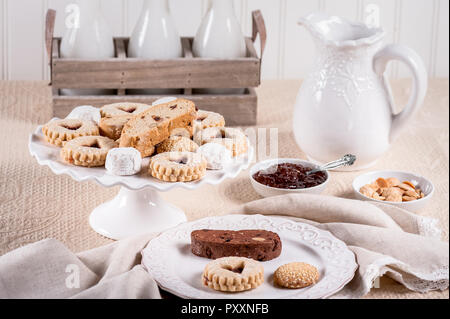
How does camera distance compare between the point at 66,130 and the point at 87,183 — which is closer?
the point at 66,130

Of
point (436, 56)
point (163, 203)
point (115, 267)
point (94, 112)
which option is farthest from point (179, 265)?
Answer: point (436, 56)

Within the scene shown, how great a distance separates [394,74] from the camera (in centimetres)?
182

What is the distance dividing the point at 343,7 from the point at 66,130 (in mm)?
885

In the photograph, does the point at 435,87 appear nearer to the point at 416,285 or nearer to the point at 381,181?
the point at 381,181

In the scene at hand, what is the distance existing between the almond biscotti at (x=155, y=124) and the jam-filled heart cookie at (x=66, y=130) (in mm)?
67

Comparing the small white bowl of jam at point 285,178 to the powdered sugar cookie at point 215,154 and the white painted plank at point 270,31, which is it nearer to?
the powdered sugar cookie at point 215,154

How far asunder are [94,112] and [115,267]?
0.31 meters

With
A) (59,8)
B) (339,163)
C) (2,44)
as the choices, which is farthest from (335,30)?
(2,44)

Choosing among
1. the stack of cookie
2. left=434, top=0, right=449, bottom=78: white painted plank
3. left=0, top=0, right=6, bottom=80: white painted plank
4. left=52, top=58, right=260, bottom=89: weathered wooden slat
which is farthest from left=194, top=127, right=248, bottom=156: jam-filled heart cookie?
left=434, top=0, right=449, bottom=78: white painted plank

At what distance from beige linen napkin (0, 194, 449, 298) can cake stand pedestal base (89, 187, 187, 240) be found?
0.09 metres

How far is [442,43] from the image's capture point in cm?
181

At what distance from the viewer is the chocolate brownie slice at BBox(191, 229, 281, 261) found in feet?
2.90

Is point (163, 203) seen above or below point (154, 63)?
below

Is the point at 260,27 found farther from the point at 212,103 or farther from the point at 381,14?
the point at 381,14
